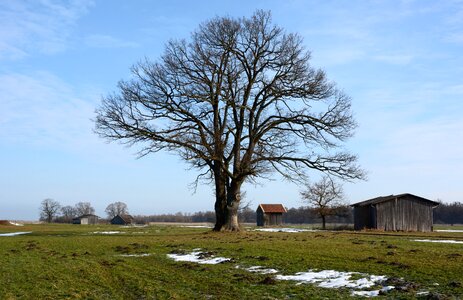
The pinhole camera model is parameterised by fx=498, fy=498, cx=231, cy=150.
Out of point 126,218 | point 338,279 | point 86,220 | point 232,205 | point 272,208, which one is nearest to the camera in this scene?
point 338,279

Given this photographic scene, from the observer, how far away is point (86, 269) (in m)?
18.1

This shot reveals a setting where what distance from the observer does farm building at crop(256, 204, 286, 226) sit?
99125mm

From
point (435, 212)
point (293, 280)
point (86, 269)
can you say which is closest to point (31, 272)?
point (86, 269)

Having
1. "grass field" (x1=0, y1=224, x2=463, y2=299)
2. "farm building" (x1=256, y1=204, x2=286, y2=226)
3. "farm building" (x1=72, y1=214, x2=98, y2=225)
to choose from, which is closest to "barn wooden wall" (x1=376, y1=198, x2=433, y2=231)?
"grass field" (x1=0, y1=224, x2=463, y2=299)

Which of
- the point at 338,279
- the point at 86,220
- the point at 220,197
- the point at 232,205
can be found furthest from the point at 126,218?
the point at 338,279

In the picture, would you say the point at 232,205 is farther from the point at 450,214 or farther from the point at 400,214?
the point at 450,214

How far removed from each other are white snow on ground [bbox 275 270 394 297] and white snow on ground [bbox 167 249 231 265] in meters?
4.63

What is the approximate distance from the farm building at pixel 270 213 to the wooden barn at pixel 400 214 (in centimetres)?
4362

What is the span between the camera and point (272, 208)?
101 meters

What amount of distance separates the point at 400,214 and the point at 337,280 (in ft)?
143

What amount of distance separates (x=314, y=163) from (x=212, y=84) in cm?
935

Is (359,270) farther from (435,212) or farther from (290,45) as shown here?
(435,212)

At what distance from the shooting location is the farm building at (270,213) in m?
99.1

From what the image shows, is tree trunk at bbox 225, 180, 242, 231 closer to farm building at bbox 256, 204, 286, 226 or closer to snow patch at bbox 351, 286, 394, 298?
snow patch at bbox 351, 286, 394, 298
